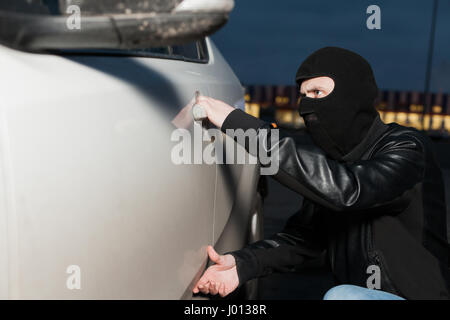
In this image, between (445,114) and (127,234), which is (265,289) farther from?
(445,114)

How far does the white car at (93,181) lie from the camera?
880 mm

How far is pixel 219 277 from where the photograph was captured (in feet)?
5.76

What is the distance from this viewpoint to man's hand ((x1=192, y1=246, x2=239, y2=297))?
1686 mm

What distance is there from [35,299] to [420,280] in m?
1.26

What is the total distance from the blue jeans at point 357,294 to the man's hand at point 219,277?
0.38 metres

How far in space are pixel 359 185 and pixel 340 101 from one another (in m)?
0.37

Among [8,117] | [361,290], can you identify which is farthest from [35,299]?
[361,290]

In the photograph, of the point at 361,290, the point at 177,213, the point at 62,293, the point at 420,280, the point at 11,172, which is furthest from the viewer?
the point at 420,280

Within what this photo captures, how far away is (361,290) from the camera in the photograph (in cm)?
155

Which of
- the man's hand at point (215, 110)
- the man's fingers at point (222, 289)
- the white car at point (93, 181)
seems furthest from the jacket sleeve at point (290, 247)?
the man's hand at point (215, 110)

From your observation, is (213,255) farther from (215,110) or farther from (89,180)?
(89,180)

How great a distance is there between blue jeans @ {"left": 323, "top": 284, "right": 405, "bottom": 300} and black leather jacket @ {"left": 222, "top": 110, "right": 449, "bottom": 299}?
0.21 meters

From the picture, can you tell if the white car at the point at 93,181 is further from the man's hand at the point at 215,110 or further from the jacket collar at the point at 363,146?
the jacket collar at the point at 363,146

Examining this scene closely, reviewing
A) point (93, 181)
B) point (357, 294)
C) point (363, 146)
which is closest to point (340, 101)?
point (363, 146)
